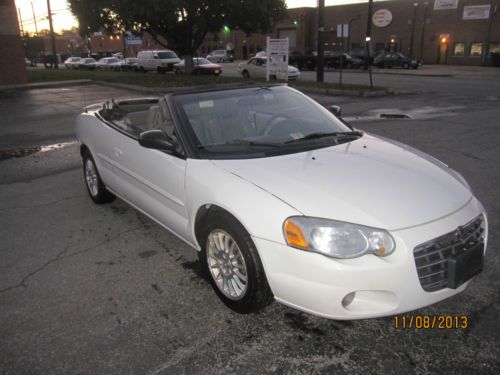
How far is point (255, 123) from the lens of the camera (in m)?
3.76

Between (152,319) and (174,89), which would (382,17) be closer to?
(174,89)

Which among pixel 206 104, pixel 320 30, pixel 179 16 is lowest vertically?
pixel 206 104

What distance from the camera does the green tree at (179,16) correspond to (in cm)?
2125

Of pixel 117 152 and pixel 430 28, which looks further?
pixel 430 28

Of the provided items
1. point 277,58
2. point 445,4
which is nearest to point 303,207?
point 277,58

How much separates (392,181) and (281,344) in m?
1.26

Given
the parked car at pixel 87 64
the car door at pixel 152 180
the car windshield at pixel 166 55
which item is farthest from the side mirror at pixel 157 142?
the parked car at pixel 87 64

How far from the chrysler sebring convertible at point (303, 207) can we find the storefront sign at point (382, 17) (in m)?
49.9

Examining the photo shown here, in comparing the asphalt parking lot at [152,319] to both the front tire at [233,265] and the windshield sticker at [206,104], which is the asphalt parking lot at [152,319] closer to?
the front tire at [233,265]

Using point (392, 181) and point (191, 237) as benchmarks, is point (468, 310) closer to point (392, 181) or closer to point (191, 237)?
point (392, 181)

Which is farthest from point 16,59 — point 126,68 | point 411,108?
point 411,108

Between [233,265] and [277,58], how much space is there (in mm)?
19762

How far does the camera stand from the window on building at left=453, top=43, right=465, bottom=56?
4291 centimetres

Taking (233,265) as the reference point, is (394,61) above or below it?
below
